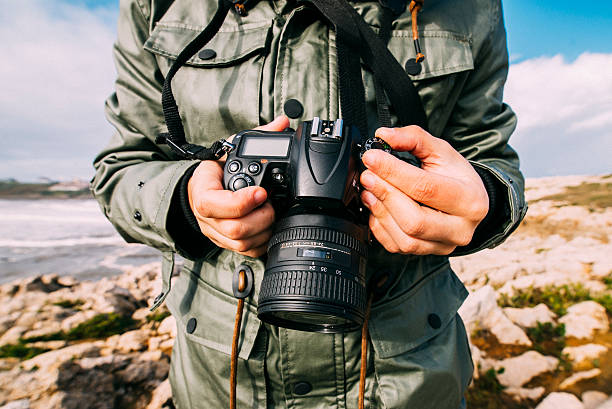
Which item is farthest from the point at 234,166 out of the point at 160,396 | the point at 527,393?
the point at 527,393

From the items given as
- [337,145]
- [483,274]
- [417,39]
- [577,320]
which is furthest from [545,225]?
[337,145]

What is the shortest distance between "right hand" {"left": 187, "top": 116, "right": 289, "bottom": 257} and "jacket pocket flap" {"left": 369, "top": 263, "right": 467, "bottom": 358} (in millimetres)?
461

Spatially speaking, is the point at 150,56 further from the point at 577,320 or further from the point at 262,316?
the point at 577,320

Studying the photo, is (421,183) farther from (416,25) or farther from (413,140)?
(416,25)

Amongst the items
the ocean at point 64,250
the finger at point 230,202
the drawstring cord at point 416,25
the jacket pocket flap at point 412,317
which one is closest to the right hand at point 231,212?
the finger at point 230,202

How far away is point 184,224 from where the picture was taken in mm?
1167

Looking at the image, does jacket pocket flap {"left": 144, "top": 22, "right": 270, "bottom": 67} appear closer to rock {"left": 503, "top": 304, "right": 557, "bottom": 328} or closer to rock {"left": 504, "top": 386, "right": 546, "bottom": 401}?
rock {"left": 504, "top": 386, "right": 546, "bottom": 401}

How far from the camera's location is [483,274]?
3871 millimetres

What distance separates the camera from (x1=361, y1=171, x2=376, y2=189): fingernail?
916 mm

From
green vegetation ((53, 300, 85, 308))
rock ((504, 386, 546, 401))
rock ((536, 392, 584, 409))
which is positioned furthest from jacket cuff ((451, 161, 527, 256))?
green vegetation ((53, 300, 85, 308))

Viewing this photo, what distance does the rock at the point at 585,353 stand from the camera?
2219 mm

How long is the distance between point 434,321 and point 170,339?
193 centimetres

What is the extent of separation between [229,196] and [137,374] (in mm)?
1658

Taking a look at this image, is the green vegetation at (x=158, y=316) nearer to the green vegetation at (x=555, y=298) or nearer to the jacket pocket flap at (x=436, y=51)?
the jacket pocket flap at (x=436, y=51)
